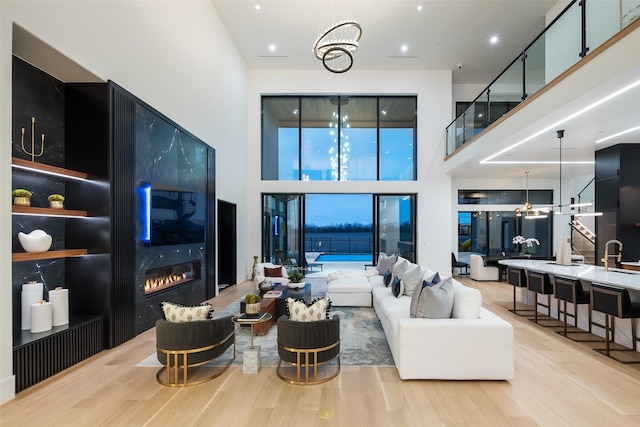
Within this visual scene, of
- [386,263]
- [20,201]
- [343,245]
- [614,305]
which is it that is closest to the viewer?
[20,201]

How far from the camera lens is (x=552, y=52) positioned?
503 cm

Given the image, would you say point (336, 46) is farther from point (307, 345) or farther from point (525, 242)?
point (525, 242)

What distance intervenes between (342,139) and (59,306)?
26.9ft

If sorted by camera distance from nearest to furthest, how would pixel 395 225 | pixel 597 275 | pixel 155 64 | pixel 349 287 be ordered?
pixel 597 275
pixel 155 64
pixel 349 287
pixel 395 225

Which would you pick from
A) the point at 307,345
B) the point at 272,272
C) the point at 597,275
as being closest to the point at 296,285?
the point at 272,272

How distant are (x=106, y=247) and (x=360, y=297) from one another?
4137mm

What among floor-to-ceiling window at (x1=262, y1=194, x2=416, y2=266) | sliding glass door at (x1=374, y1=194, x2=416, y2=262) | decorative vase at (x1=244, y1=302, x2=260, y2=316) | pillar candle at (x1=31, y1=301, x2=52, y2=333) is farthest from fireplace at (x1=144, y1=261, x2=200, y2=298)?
sliding glass door at (x1=374, y1=194, x2=416, y2=262)

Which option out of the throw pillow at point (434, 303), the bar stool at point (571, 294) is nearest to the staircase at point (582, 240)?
the bar stool at point (571, 294)

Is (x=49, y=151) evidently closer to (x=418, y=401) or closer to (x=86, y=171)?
(x=86, y=171)

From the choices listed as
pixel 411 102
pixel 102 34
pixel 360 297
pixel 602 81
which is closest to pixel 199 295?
pixel 360 297

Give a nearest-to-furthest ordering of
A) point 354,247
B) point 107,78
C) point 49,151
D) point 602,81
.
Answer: point 602,81 < point 49,151 < point 107,78 < point 354,247

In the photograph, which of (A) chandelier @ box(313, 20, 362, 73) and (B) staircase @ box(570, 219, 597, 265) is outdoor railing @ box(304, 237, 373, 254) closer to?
(B) staircase @ box(570, 219, 597, 265)

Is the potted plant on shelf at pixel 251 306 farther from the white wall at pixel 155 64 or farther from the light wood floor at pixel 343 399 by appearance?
the white wall at pixel 155 64

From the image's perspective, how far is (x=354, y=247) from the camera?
16.2m
